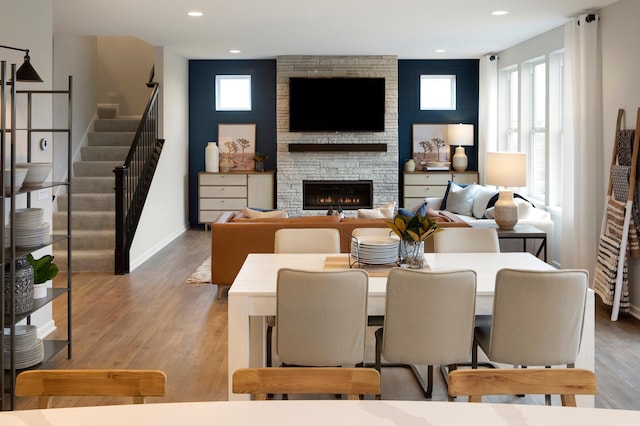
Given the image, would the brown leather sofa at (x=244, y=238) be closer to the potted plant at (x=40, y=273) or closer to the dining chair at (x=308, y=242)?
the dining chair at (x=308, y=242)

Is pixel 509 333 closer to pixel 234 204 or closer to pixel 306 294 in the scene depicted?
pixel 306 294

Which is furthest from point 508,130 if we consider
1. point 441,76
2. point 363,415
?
point 363,415

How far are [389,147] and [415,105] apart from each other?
909 millimetres

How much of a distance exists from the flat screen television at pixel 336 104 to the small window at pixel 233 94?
40.6 inches

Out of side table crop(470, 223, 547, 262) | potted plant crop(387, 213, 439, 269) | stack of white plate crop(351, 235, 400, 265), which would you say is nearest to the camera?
potted plant crop(387, 213, 439, 269)

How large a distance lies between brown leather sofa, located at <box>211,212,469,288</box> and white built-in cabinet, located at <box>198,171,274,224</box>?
474 cm

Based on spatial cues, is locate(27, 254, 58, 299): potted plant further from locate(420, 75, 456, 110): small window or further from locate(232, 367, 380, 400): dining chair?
locate(420, 75, 456, 110): small window

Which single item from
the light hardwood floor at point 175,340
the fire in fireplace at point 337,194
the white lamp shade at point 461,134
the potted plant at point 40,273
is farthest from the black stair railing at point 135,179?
the white lamp shade at point 461,134

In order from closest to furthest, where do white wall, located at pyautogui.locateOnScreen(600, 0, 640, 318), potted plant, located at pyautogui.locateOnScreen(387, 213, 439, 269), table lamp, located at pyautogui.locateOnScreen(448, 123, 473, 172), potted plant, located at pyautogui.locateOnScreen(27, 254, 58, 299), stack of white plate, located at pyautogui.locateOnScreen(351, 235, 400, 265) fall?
potted plant, located at pyautogui.locateOnScreen(387, 213, 439, 269) < stack of white plate, located at pyautogui.locateOnScreen(351, 235, 400, 265) < potted plant, located at pyautogui.locateOnScreen(27, 254, 58, 299) < white wall, located at pyautogui.locateOnScreen(600, 0, 640, 318) < table lamp, located at pyautogui.locateOnScreen(448, 123, 473, 172)

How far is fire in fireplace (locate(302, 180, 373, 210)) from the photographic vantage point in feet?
37.3

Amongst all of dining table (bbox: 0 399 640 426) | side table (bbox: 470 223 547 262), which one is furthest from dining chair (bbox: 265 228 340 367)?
dining table (bbox: 0 399 640 426)

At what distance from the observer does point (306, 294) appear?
345 cm

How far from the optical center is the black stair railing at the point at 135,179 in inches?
311

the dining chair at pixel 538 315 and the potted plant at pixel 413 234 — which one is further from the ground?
the potted plant at pixel 413 234
